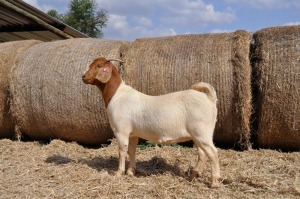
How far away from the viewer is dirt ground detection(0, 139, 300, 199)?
4238 mm

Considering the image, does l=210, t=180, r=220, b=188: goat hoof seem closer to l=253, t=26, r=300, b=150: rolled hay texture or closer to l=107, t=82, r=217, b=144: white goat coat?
l=107, t=82, r=217, b=144: white goat coat

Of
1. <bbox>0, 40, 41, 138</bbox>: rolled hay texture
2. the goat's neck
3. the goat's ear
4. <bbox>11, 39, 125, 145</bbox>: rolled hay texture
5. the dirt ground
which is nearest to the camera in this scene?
the dirt ground

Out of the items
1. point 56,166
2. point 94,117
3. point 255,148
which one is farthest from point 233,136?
point 56,166

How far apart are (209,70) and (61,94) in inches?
115

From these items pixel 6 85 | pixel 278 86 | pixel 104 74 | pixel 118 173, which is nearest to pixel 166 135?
pixel 118 173

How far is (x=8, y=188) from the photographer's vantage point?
4.54 m

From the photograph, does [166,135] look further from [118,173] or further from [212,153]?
[118,173]

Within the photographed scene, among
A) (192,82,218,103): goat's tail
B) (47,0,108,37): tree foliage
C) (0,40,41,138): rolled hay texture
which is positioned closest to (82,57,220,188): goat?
(192,82,218,103): goat's tail

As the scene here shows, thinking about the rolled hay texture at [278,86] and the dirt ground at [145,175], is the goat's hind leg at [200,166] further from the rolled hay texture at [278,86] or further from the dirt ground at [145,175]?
the rolled hay texture at [278,86]

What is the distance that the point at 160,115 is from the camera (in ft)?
14.7

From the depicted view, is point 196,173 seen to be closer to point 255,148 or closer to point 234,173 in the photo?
point 234,173

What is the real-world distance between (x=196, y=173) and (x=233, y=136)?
1.94 metres

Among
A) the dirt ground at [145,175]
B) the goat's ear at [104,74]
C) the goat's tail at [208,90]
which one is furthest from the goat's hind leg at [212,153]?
the goat's ear at [104,74]

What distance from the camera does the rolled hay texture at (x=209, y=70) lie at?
608 cm
